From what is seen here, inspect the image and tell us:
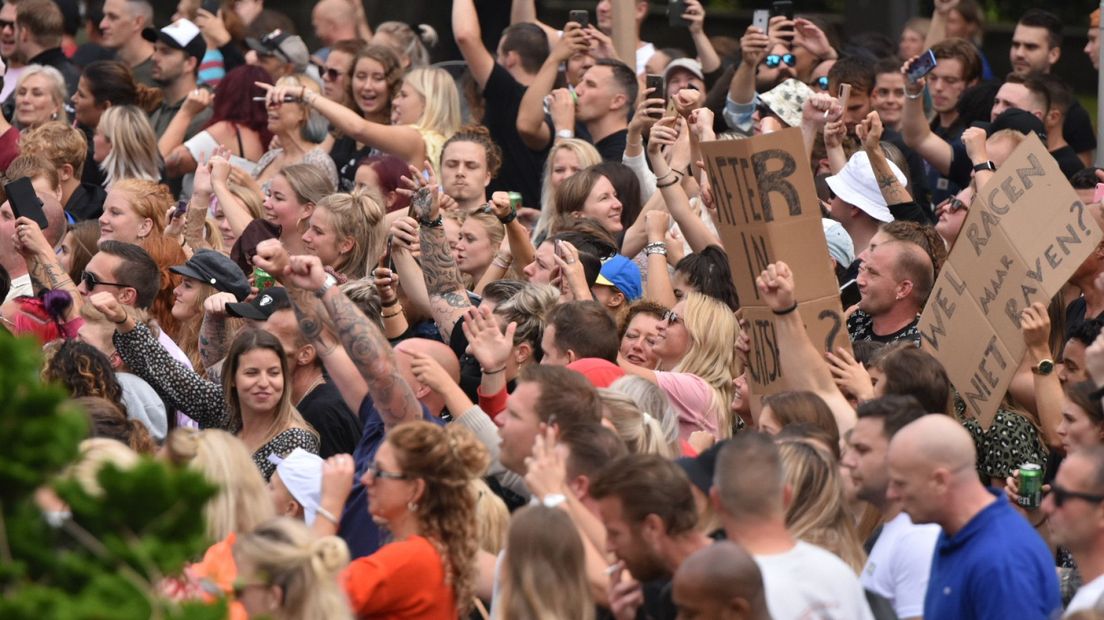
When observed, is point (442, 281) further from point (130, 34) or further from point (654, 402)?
point (130, 34)

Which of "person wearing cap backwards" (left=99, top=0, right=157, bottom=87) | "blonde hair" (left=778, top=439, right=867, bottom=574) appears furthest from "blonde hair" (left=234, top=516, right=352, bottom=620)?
"person wearing cap backwards" (left=99, top=0, right=157, bottom=87)

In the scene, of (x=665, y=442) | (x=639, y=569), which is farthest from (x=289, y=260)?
(x=639, y=569)

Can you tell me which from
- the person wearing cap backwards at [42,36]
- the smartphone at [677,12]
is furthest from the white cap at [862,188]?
the person wearing cap backwards at [42,36]

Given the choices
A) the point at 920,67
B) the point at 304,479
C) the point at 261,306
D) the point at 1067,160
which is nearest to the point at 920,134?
the point at 920,67

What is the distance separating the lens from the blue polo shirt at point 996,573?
16.1ft

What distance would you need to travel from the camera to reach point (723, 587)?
4.29 m

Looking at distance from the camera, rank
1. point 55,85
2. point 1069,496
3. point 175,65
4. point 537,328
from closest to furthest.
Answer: point 1069,496, point 537,328, point 55,85, point 175,65

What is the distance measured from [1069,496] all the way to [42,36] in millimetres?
9945

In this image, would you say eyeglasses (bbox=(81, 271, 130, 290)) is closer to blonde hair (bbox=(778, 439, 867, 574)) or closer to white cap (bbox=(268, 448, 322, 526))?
white cap (bbox=(268, 448, 322, 526))

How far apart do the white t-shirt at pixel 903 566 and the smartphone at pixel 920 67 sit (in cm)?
471

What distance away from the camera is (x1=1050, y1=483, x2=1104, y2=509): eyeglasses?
486 centimetres

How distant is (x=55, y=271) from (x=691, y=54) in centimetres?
1235

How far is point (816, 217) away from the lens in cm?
693

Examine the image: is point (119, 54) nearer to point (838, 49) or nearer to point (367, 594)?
point (838, 49)
